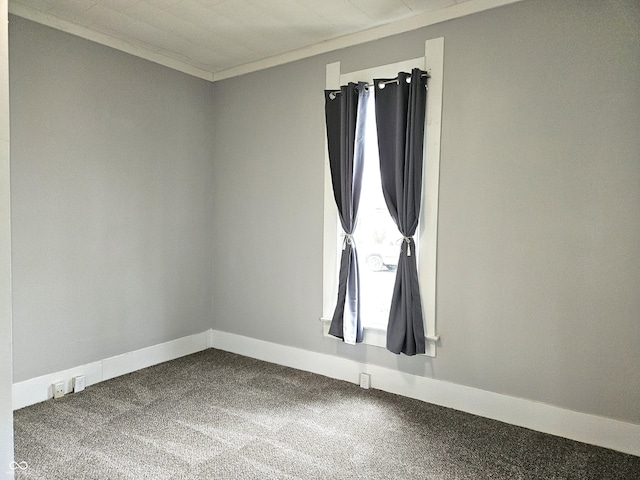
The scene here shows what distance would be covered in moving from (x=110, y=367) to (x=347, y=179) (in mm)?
2233

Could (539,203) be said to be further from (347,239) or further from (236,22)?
(236,22)

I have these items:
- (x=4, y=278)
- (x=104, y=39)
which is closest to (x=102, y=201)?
(x=104, y=39)

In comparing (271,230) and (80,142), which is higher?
(80,142)

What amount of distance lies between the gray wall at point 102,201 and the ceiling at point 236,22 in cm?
12

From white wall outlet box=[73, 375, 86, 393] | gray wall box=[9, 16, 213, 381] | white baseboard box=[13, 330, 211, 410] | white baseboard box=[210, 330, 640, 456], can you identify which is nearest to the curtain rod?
gray wall box=[9, 16, 213, 381]

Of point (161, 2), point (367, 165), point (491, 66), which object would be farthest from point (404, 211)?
point (161, 2)

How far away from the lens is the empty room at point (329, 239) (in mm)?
2393

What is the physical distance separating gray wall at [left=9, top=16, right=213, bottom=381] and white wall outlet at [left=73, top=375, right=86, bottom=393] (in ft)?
0.39

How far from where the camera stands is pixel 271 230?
378 cm

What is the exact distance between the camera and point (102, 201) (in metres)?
3.29

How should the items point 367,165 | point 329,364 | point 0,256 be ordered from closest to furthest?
point 0,256 → point 367,165 → point 329,364

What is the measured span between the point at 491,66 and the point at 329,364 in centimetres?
234

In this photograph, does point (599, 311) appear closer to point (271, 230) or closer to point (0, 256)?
point (271, 230)

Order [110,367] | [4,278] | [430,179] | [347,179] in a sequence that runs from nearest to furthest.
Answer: [4,278] < [430,179] < [347,179] < [110,367]
